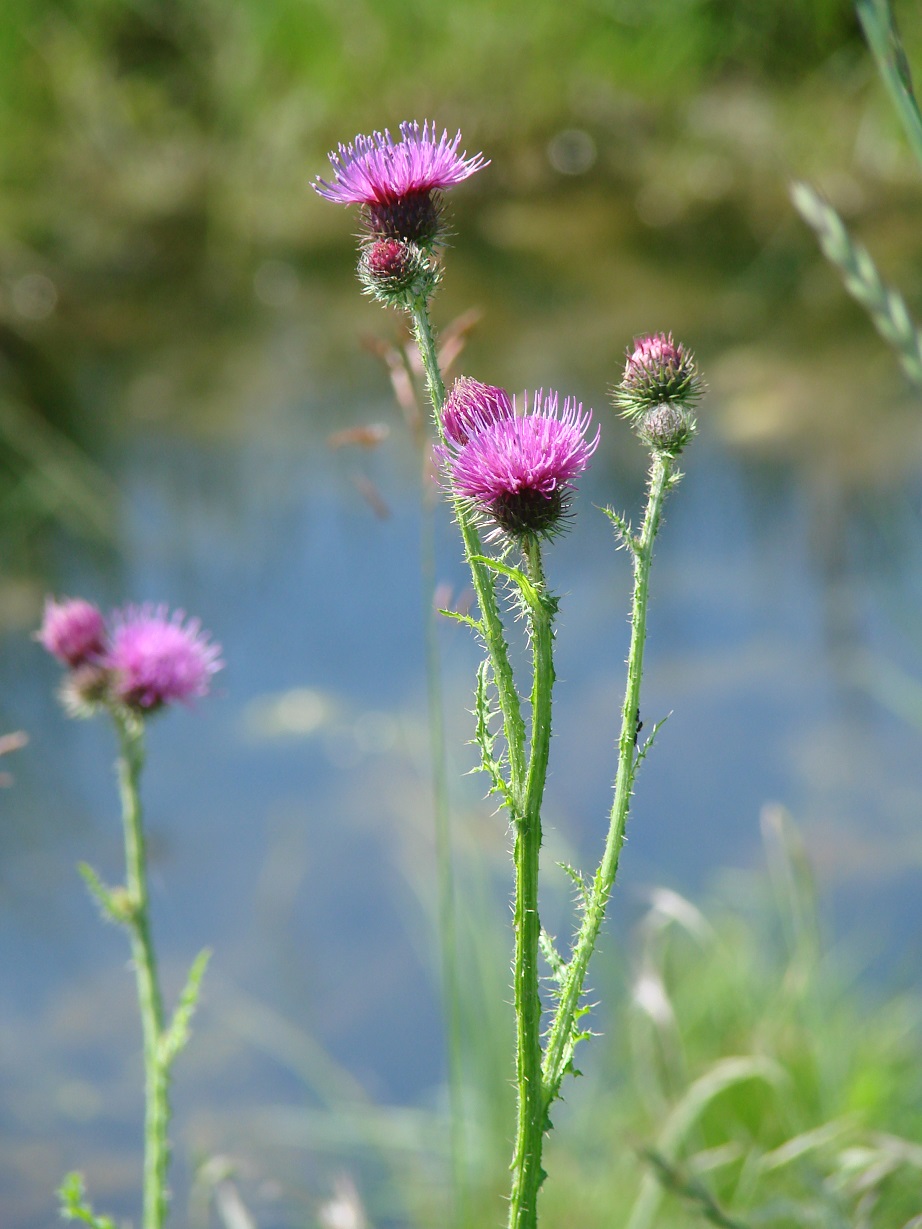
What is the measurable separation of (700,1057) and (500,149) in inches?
211

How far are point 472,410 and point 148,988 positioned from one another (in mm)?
671

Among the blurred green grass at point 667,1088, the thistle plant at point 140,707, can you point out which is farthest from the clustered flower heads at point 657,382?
the blurred green grass at point 667,1088

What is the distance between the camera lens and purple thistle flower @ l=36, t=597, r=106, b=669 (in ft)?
4.99

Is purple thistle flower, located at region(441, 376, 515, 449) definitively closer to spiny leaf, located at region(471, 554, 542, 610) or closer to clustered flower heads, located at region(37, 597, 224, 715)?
spiny leaf, located at region(471, 554, 542, 610)

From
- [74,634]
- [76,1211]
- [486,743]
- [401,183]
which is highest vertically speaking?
[74,634]

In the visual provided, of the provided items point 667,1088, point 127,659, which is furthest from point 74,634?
point 667,1088

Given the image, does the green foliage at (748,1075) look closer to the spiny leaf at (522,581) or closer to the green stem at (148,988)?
the green stem at (148,988)

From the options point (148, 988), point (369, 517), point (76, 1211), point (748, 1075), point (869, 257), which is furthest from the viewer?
point (369, 517)

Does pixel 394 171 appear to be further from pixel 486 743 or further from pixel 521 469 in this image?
pixel 486 743

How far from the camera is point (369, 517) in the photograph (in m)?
4.78

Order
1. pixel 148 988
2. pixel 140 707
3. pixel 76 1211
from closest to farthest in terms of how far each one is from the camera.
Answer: pixel 76 1211 → pixel 148 988 → pixel 140 707

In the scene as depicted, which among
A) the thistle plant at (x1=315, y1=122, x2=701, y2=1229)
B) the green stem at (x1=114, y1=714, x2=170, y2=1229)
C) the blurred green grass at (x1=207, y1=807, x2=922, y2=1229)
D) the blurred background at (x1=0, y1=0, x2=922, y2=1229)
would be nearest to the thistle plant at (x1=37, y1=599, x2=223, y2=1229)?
the green stem at (x1=114, y1=714, x2=170, y2=1229)

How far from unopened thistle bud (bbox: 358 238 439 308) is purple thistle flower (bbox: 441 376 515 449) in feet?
0.22

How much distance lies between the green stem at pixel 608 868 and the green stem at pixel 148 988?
1.69 feet
